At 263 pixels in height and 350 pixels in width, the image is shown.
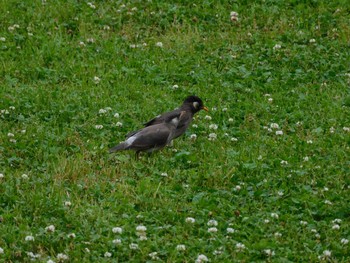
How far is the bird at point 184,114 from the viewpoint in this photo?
35.3ft

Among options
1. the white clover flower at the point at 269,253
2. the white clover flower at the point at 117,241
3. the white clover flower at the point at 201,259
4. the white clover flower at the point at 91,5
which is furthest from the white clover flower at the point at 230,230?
the white clover flower at the point at 91,5

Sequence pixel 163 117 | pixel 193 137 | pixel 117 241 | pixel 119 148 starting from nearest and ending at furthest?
pixel 117 241, pixel 119 148, pixel 163 117, pixel 193 137

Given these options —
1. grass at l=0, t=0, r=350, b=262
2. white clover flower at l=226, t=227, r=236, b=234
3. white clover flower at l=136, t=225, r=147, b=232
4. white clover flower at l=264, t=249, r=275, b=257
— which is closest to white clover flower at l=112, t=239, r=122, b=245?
grass at l=0, t=0, r=350, b=262

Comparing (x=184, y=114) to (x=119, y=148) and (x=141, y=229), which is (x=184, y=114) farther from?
(x=141, y=229)

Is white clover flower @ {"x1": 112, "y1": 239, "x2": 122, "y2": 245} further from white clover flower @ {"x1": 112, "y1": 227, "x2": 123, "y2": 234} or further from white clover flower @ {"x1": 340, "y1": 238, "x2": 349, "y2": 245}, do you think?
white clover flower @ {"x1": 340, "y1": 238, "x2": 349, "y2": 245}

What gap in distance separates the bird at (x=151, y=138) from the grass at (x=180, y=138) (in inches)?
6.5

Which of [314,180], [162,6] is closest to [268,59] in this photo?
[162,6]

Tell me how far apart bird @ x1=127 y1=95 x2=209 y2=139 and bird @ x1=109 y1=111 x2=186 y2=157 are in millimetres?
106

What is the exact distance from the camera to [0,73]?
12.8 m

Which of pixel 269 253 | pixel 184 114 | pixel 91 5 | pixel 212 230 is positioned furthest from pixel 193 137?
pixel 91 5

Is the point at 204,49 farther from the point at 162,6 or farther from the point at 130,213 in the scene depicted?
the point at 130,213

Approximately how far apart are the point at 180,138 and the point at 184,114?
0.35 m

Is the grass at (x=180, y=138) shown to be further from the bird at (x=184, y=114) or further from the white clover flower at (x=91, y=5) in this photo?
the bird at (x=184, y=114)

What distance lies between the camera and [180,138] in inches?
436
